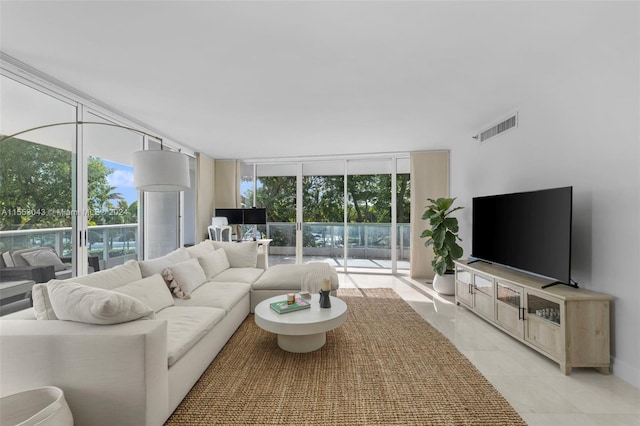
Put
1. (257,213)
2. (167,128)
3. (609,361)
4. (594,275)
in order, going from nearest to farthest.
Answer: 1. (609,361)
2. (594,275)
3. (167,128)
4. (257,213)

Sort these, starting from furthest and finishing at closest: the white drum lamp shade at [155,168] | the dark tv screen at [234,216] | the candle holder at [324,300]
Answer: the dark tv screen at [234,216], the candle holder at [324,300], the white drum lamp shade at [155,168]

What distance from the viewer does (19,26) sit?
1.95m

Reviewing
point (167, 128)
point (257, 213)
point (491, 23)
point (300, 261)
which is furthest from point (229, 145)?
point (491, 23)

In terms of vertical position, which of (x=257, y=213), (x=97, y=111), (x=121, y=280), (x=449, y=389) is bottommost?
(x=449, y=389)

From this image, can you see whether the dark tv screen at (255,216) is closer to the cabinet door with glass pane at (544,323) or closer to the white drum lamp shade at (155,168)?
the white drum lamp shade at (155,168)

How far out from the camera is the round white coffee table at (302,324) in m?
2.29

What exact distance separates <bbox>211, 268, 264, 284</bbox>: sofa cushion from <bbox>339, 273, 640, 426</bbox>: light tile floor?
2.30 metres

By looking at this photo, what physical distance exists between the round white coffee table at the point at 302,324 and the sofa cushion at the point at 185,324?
39 centimetres

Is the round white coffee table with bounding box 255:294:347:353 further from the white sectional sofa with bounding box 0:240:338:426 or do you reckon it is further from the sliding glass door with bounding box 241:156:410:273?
the sliding glass door with bounding box 241:156:410:273

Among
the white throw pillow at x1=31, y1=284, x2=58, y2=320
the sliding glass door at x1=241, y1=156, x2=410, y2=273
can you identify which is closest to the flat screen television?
the sliding glass door at x1=241, y1=156, x2=410, y2=273

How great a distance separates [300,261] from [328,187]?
1731 millimetres

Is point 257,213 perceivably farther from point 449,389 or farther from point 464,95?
point 449,389

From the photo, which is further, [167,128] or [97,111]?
[167,128]

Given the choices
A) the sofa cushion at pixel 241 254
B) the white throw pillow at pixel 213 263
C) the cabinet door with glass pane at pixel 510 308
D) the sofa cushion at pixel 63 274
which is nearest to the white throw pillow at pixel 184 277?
the white throw pillow at pixel 213 263
